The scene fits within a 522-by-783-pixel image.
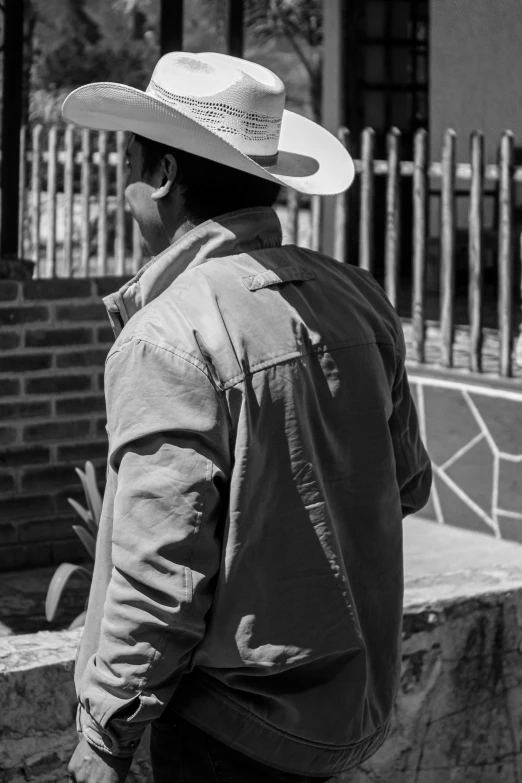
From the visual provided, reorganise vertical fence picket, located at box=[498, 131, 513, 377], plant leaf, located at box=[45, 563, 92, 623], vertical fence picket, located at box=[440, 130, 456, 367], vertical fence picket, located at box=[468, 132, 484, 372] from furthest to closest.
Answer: vertical fence picket, located at box=[440, 130, 456, 367], vertical fence picket, located at box=[468, 132, 484, 372], vertical fence picket, located at box=[498, 131, 513, 377], plant leaf, located at box=[45, 563, 92, 623]

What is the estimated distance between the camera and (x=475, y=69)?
933 cm

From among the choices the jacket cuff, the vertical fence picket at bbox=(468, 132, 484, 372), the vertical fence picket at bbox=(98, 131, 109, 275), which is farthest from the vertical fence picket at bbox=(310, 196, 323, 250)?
the jacket cuff

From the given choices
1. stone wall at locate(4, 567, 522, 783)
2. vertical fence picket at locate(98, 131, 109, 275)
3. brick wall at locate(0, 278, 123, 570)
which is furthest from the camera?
vertical fence picket at locate(98, 131, 109, 275)

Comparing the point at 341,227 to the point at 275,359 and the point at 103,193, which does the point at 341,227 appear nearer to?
the point at 103,193

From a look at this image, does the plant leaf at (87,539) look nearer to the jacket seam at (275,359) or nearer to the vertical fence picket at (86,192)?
the jacket seam at (275,359)

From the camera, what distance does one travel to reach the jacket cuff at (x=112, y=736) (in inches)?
71.6

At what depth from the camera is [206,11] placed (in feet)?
86.0

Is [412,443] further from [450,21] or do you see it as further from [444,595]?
[450,21]

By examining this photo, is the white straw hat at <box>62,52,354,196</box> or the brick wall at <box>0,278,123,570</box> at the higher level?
the white straw hat at <box>62,52,354,196</box>

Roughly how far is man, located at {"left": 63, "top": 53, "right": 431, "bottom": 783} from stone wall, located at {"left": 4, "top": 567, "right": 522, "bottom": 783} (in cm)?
87

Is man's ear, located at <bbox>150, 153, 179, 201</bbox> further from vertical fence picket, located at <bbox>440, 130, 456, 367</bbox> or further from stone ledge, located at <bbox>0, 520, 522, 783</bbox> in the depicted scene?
vertical fence picket, located at <bbox>440, 130, 456, 367</bbox>

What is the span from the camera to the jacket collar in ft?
6.40

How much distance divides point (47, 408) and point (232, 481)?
3134 mm

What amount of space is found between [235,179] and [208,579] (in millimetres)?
627
